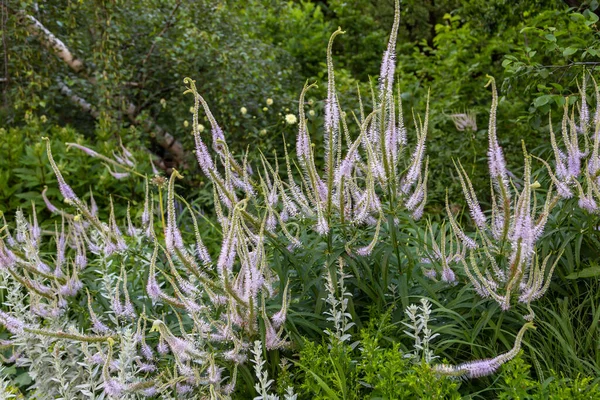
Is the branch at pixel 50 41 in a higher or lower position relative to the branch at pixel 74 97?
higher

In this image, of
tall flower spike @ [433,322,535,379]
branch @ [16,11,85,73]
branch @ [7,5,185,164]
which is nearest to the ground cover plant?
tall flower spike @ [433,322,535,379]

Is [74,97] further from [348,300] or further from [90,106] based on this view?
[348,300]

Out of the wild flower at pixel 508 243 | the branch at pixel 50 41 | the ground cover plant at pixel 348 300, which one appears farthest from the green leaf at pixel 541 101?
the branch at pixel 50 41

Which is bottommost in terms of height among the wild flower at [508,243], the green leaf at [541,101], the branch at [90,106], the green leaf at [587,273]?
the branch at [90,106]

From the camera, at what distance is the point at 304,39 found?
10.7m

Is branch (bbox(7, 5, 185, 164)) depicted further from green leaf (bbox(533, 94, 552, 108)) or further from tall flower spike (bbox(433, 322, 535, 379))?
tall flower spike (bbox(433, 322, 535, 379))

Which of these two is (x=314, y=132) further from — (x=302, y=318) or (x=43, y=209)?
(x=302, y=318)

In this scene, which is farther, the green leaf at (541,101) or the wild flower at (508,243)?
the green leaf at (541,101)

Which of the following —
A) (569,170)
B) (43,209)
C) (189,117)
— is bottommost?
(43,209)

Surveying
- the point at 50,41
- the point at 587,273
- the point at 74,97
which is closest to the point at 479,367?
the point at 587,273

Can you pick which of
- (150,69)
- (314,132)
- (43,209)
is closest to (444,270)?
(314,132)

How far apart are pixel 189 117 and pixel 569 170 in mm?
4584

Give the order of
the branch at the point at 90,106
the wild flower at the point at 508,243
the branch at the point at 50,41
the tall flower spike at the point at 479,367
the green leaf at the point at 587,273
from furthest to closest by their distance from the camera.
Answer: the branch at the point at 90,106 < the branch at the point at 50,41 < the green leaf at the point at 587,273 < the wild flower at the point at 508,243 < the tall flower spike at the point at 479,367

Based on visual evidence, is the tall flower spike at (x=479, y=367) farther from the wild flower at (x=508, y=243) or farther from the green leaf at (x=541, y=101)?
the green leaf at (x=541, y=101)
